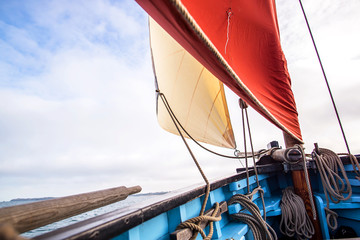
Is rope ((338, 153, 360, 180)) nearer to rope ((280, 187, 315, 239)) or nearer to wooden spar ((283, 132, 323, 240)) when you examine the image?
wooden spar ((283, 132, 323, 240))

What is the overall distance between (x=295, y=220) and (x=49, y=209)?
7.95 feet

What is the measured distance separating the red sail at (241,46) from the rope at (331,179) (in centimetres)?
38

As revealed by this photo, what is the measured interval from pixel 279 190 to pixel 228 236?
75.9 inches

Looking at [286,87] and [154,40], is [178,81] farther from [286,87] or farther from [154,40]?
[286,87]

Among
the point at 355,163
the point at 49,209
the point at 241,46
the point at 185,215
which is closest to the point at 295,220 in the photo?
the point at 355,163

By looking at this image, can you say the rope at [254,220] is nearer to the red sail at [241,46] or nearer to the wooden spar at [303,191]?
the wooden spar at [303,191]

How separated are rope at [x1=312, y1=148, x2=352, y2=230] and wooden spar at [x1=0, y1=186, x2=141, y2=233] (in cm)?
240

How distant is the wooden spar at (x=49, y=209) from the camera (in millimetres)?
554

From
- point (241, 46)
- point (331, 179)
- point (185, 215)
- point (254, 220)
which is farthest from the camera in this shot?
point (331, 179)

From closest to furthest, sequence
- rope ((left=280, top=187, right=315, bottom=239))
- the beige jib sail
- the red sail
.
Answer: the red sail < rope ((left=280, top=187, right=315, bottom=239)) < the beige jib sail

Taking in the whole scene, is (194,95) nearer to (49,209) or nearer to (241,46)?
(241,46)

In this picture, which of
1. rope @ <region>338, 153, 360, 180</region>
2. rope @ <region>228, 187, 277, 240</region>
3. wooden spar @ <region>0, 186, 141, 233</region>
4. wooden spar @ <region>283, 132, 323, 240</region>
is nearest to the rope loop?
wooden spar @ <region>283, 132, 323, 240</region>

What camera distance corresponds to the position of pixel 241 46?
206 centimetres

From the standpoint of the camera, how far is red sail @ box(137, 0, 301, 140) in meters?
1.07
